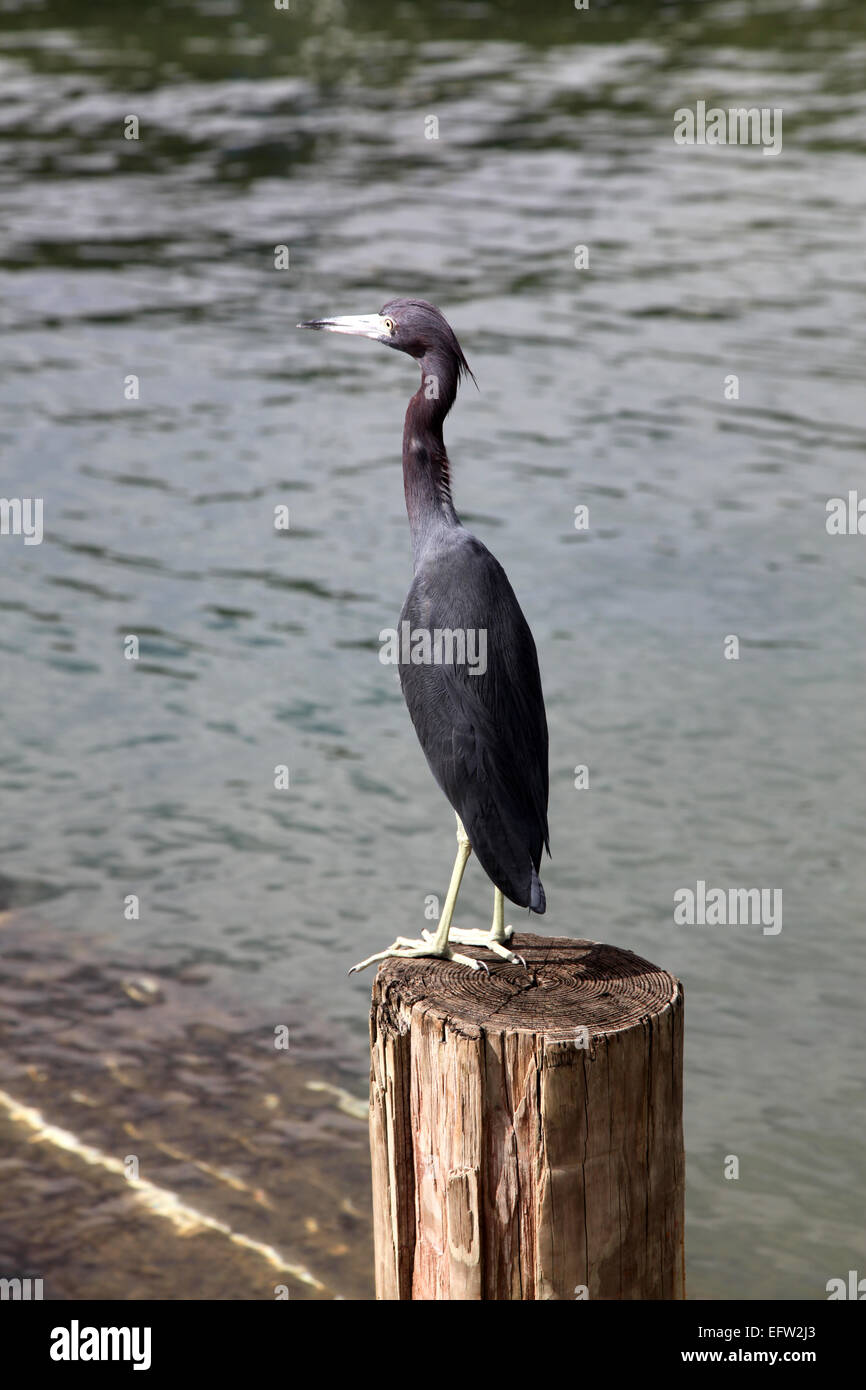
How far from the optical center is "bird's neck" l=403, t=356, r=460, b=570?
553 centimetres

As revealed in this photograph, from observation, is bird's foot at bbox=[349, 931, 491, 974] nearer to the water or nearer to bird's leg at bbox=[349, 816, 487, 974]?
bird's leg at bbox=[349, 816, 487, 974]

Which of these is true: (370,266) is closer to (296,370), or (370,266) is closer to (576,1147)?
(296,370)

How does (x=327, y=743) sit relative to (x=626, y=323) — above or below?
below

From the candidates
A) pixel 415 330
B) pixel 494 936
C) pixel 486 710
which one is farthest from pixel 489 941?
pixel 415 330

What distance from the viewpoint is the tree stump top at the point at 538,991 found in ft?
15.7

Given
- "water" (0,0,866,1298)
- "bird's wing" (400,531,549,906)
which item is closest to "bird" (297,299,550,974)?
"bird's wing" (400,531,549,906)

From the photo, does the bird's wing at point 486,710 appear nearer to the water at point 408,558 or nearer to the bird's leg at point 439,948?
the bird's leg at point 439,948

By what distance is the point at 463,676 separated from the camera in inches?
214

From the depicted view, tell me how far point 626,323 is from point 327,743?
437 inches

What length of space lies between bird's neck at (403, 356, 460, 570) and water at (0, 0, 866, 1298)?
398 centimetres

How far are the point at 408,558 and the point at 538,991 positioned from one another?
35.7 feet

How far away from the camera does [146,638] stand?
14430 millimetres

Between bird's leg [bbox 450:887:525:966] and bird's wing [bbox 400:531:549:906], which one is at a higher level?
bird's wing [bbox 400:531:549:906]

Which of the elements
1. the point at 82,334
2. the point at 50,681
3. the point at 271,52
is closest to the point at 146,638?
the point at 50,681
